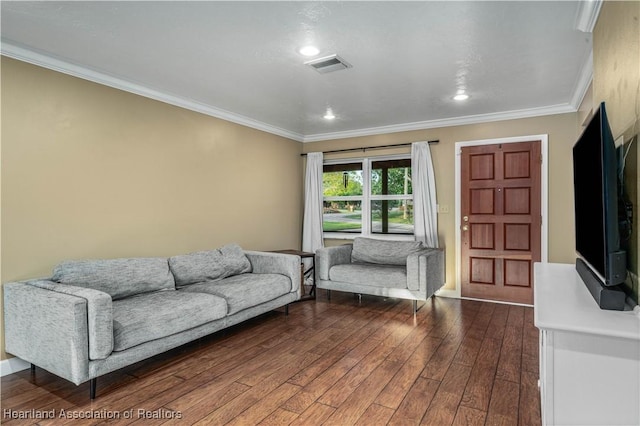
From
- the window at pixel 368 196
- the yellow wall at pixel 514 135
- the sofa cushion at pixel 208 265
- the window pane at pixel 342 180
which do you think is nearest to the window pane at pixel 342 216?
the window at pixel 368 196

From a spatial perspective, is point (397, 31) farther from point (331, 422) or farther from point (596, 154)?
point (331, 422)

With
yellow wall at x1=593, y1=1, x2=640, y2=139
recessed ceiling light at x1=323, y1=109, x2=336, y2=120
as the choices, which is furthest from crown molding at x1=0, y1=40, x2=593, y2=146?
yellow wall at x1=593, y1=1, x2=640, y2=139

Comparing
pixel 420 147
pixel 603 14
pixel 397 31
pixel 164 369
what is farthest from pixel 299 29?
pixel 420 147

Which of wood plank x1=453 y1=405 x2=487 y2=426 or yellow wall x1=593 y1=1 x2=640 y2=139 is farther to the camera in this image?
wood plank x1=453 y1=405 x2=487 y2=426

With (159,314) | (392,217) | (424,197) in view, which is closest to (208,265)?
(159,314)

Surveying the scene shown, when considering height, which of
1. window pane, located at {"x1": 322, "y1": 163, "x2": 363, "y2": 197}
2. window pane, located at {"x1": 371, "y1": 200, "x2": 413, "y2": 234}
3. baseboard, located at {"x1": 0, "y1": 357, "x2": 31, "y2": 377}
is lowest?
baseboard, located at {"x1": 0, "y1": 357, "x2": 31, "y2": 377}

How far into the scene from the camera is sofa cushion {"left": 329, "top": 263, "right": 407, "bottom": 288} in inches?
167

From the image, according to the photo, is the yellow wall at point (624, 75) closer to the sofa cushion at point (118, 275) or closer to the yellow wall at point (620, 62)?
the yellow wall at point (620, 62)

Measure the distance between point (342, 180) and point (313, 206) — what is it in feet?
2.03

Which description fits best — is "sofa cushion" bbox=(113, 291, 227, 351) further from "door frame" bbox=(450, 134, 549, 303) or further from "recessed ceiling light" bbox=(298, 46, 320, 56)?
Result: "door frame" bbox=(450, 134, 549, 303)

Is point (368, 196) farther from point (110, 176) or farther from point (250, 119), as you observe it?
point (110, 176)

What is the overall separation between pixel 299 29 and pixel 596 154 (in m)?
1.84

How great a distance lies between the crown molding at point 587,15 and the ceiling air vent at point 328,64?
5.09 feet

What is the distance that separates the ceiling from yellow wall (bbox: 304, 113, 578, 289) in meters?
0.26
